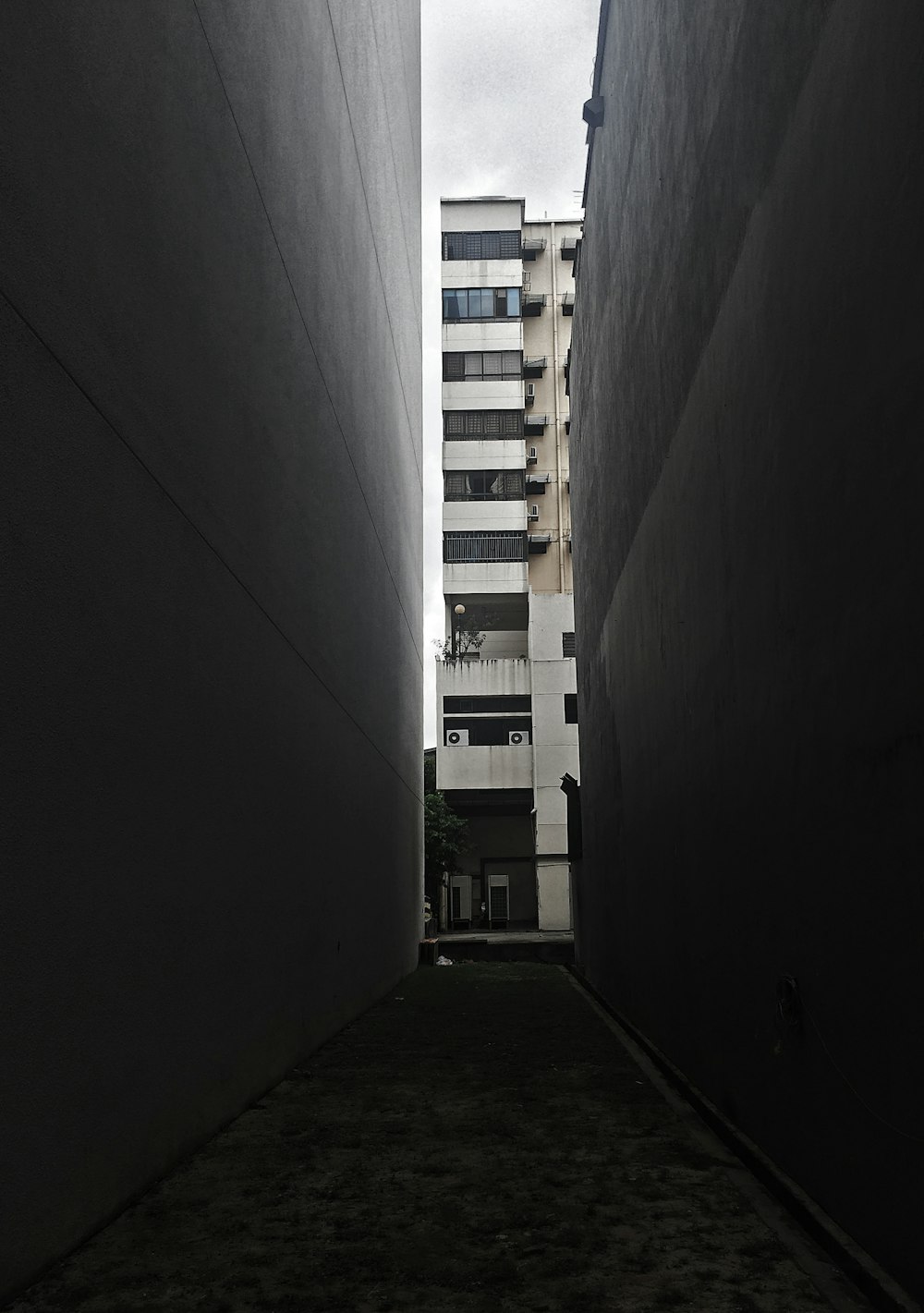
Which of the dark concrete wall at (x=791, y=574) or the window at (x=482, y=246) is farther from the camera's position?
the window at (x=482, y=246)

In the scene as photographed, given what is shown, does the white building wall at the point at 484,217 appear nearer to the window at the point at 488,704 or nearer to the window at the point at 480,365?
the window at the point at 480,365

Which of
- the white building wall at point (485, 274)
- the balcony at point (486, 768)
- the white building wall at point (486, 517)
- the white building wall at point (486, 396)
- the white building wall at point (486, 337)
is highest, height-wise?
the white building wall at point (485, 274)

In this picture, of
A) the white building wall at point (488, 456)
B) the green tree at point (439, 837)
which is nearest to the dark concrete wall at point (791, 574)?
the green tree at point (439, 837)

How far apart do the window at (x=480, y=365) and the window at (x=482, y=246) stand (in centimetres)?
354

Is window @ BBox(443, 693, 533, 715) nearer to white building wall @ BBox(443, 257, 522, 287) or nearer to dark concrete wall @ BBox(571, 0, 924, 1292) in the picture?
white building wall @ BBox(443, 257, 522, 287)

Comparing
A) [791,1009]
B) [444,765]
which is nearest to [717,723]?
[791,1009]

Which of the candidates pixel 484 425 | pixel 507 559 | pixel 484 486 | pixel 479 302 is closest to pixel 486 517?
pixel 484 486

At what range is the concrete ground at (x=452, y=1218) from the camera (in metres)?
2.62

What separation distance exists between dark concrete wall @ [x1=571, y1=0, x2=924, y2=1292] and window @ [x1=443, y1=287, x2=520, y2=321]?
98.8 ft

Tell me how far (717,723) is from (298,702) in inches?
106

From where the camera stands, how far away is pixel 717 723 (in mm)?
4852

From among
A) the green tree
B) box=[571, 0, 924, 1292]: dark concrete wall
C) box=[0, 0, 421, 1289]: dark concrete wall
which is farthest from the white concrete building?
box=[571, 0, 924, 1292]: dark concrete wall

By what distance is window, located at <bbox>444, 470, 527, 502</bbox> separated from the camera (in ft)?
115

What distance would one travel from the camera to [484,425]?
35594 millimetres
